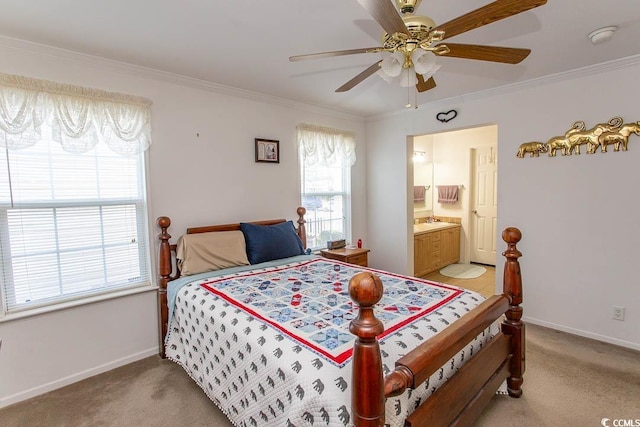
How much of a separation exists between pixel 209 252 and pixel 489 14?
251 centimetres

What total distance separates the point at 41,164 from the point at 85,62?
0.83 m

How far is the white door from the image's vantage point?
5.46 metres

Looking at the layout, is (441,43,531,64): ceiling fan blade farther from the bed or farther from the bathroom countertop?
the bathroom countertop

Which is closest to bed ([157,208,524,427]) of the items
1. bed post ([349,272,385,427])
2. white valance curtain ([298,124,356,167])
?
bed post ([349,272,385,427])

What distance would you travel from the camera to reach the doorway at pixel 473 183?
18.0 feet

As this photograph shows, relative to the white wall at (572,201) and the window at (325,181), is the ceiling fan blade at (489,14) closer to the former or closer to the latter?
the white wall at (572,201)

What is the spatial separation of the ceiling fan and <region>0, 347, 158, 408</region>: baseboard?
9.08 ft

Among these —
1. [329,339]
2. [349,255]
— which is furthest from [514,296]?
[349,255]

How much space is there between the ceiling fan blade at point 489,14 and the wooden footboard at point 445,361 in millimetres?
1138

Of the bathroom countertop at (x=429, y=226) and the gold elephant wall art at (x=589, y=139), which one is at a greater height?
the gold elephant wall art at (x=589, y=139)

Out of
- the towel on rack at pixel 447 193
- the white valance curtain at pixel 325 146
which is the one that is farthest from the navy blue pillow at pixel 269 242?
the towel on rack at pixel 447 193

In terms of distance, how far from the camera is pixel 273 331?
1627 mm

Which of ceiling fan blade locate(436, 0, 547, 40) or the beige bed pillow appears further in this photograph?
the beige bed pillow

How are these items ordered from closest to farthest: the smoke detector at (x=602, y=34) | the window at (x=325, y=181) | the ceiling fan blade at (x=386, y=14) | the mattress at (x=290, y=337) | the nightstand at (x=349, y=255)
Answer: the ceiling fan blade at (x=386, y=14)
the mattress at (x=290, y=337)
the smoke detector at (x=602, y=34)
the nightstand at (x=349, y=255)
the window at (x=325, y=181)
